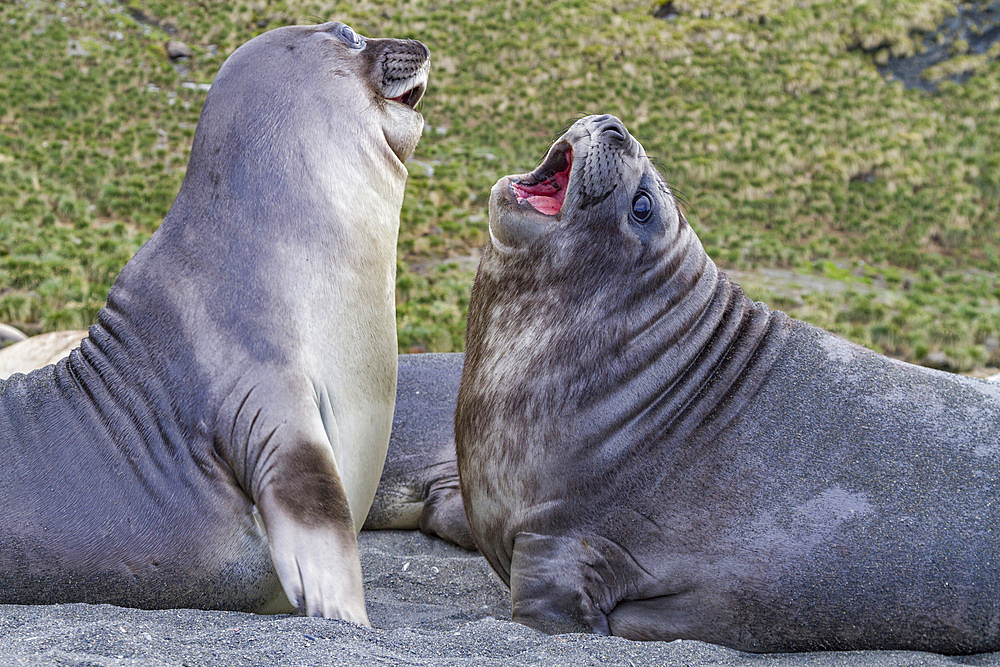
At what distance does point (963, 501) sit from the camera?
9.32ft

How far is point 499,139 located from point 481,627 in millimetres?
20391

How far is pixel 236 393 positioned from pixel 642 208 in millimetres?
1482

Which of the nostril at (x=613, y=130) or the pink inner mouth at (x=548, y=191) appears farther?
the pink inner mouth at (x=548, y=191)

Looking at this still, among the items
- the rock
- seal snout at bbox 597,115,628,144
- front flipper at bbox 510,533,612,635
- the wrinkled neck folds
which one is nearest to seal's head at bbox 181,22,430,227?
the wrinkled neck folds

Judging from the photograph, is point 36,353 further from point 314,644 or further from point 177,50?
point 177,50

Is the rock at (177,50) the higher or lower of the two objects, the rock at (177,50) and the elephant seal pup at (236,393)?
the lower

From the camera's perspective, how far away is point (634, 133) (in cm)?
2228

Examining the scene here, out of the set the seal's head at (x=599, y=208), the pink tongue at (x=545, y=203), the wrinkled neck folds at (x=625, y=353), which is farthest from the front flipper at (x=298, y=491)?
the pink tongue at (x=545, y=203)

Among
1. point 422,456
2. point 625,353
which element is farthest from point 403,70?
point 422,456

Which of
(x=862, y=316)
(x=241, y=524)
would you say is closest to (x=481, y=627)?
(x=241, y=524)

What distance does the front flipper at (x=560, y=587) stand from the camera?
2.97 m

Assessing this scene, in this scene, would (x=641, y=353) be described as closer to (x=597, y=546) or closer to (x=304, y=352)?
(x=597, y=546)

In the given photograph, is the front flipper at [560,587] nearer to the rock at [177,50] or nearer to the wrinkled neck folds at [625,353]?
the wrinkled neck folds at [625,353]

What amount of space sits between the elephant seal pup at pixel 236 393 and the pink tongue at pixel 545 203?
58 centimetres
